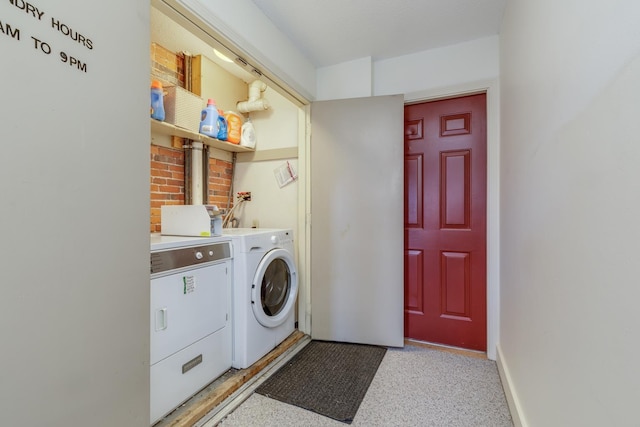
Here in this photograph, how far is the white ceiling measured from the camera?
1830mm

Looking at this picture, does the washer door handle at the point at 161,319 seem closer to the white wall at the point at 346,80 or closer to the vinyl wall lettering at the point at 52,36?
the vinyl wall lettering at the point at 52,36

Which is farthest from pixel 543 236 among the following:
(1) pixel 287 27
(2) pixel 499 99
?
(1) pixel 287 27

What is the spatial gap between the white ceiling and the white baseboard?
7.47ft

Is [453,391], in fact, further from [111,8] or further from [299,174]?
[111,8]

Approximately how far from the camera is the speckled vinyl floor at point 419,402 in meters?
1.52

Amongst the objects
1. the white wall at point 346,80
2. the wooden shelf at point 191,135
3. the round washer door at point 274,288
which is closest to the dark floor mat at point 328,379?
the round washer door at point 274,288

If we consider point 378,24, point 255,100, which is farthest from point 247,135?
point 378,24

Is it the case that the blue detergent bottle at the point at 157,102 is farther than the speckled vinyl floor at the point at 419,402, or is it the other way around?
the blue detergent bottle at the point at 157,102

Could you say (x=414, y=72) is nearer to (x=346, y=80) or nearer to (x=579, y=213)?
(x=346, y=80)

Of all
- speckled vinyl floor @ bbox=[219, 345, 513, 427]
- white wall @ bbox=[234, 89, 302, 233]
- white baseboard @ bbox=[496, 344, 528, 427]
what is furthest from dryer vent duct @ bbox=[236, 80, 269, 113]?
white baseboard @ bbox=[496, 344, 528, 427]

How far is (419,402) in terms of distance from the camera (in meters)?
1.68

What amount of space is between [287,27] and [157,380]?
2.31m

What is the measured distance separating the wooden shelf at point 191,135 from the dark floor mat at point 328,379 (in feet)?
6.02

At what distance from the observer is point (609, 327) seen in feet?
2.16
